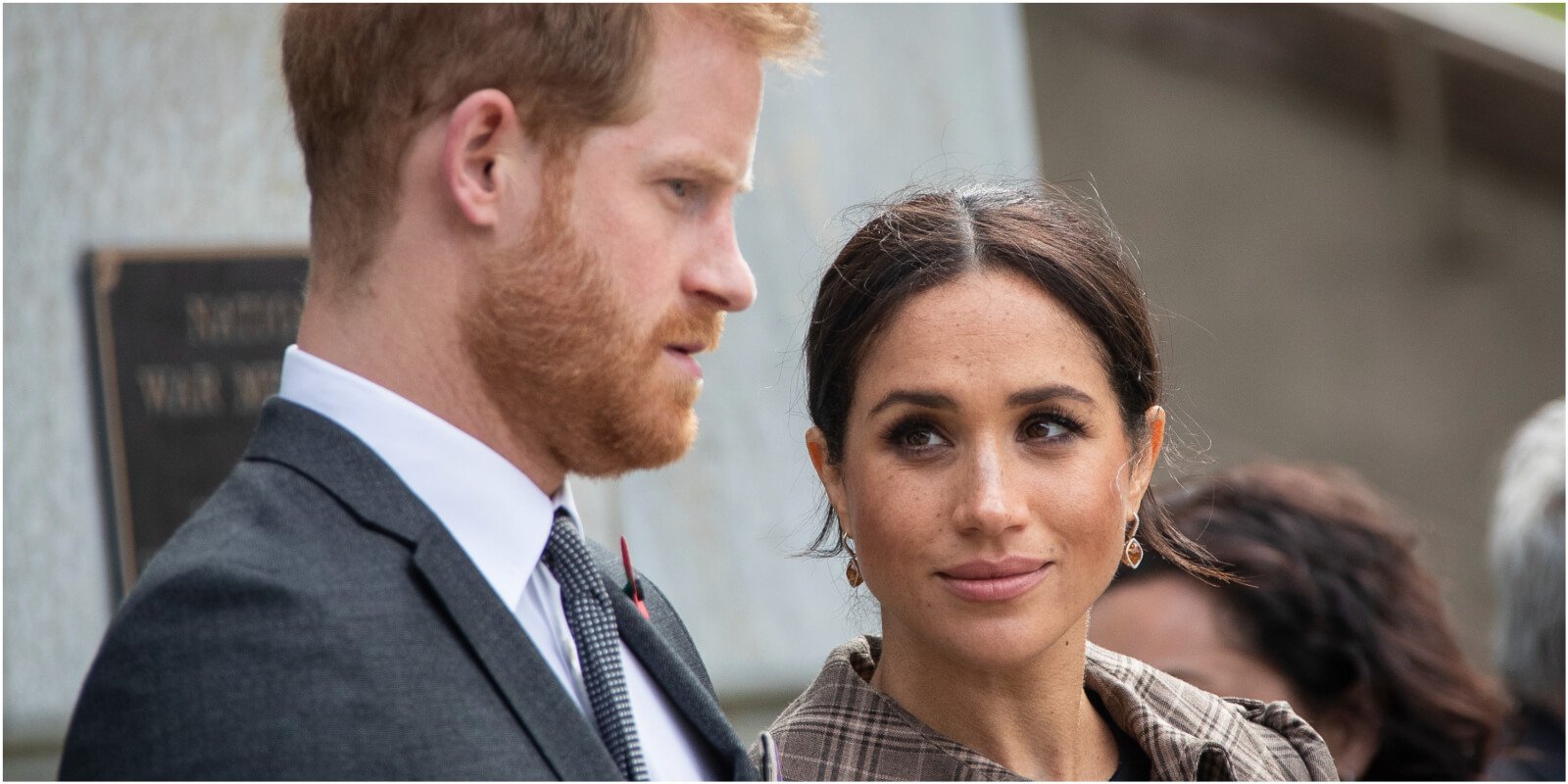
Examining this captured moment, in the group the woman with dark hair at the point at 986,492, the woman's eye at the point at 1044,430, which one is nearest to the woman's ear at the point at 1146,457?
the woman with dark hair at the point at 986,492

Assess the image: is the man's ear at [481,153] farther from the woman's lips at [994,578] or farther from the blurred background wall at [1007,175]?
the blurred background wall at [1007,175]

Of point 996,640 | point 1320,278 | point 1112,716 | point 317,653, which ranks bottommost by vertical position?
point 1112,716

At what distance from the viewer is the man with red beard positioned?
66.4 inches

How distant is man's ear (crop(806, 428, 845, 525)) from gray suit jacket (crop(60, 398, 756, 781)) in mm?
690

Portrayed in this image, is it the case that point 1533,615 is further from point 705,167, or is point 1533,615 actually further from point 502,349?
point 502,349

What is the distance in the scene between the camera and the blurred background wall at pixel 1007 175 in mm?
3814

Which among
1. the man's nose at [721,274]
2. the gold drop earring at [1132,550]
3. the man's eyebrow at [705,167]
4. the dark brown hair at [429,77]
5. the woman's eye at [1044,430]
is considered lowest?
the gold drop earring at [1132,550]

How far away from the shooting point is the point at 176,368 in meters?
3.83

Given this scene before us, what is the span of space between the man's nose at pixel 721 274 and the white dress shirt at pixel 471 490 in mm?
302

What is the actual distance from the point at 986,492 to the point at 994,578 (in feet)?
0.39

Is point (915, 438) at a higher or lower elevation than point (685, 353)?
lower

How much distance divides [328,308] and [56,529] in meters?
2.30

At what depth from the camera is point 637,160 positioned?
6.17ft

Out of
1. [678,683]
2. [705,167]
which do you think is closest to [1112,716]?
[678,683]
